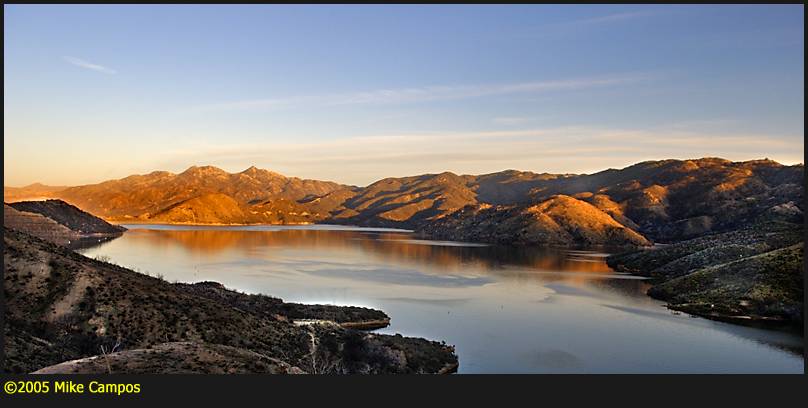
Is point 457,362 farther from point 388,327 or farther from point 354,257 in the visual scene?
point 354,257

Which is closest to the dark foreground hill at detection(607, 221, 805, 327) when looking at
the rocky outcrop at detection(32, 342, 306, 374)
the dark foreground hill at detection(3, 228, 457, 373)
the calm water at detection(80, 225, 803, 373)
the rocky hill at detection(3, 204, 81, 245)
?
the calm water at detection(80, 225, 803, 373)

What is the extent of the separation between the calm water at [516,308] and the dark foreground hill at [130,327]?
901 cm

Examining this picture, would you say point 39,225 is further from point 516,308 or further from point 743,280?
point 743,280

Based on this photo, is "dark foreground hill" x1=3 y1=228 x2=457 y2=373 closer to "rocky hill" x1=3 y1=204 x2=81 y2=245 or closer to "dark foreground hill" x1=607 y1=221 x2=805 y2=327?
"dark foreground hill" x1=607 y1=221 x2=805 y2=327

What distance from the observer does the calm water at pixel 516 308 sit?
52.2m

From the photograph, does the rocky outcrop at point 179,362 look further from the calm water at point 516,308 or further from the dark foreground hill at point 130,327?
the calm water at point 516,308

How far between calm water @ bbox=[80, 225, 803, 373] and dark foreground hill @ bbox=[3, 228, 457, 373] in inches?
355

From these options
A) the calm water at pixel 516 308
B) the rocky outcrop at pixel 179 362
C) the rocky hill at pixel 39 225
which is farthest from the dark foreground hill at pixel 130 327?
the rocky hill at pixel 39 225

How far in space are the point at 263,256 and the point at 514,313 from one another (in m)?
100

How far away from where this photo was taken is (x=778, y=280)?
83.3 meters

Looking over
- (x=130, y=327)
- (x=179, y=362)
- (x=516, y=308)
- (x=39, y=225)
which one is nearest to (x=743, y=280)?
(x=516, y=308)

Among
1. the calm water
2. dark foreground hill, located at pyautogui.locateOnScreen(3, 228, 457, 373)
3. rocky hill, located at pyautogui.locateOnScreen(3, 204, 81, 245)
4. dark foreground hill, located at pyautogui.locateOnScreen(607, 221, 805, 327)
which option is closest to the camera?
dark foreground hill, located at pyautogui.locateOnScreen(3, 228, 457, 373)

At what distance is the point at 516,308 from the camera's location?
79.1 m

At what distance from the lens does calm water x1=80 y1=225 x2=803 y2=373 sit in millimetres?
52250
